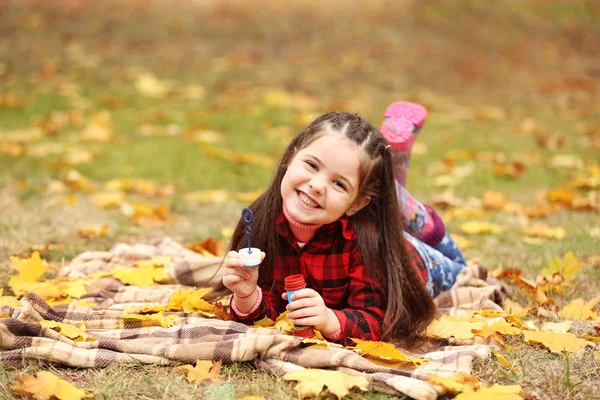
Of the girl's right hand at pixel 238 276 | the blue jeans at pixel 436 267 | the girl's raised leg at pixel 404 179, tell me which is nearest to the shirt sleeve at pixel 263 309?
the girl's right hand at pixel 238 276

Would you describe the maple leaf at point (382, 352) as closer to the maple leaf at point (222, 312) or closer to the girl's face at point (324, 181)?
the girl's face at point (324, 181)

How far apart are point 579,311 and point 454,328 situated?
59 cm

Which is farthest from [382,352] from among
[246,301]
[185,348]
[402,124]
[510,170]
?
[510,170]

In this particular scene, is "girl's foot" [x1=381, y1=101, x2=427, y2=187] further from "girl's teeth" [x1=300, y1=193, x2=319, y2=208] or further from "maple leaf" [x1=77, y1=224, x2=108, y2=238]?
"maple leaf" [x1=77, y1=224, x2=108, y2=238]

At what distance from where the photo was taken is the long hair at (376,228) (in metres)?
2.34

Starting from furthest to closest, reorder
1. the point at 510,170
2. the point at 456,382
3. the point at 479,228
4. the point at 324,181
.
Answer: the point at 510,170 < the point at 479,228 < the point at 324,181 < the point at 456,382

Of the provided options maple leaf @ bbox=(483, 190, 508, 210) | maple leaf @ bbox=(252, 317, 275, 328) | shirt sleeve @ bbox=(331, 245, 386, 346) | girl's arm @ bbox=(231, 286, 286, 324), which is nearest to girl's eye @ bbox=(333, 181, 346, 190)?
shirt sleeve @ bbox=(331, 245, 386, 346)

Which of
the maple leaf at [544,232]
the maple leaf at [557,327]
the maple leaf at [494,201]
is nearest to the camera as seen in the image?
the maple leaf at [557,327]

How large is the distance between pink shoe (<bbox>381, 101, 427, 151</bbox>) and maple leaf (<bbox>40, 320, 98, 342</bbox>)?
1.50 metres

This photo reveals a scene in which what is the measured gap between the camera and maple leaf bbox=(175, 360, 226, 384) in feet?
6.60

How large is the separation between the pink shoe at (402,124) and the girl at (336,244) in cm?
56

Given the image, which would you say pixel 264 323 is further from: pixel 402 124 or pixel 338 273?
pixel 402 124

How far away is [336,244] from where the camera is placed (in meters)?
2.38

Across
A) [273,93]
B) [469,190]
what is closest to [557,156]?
[469,190]
